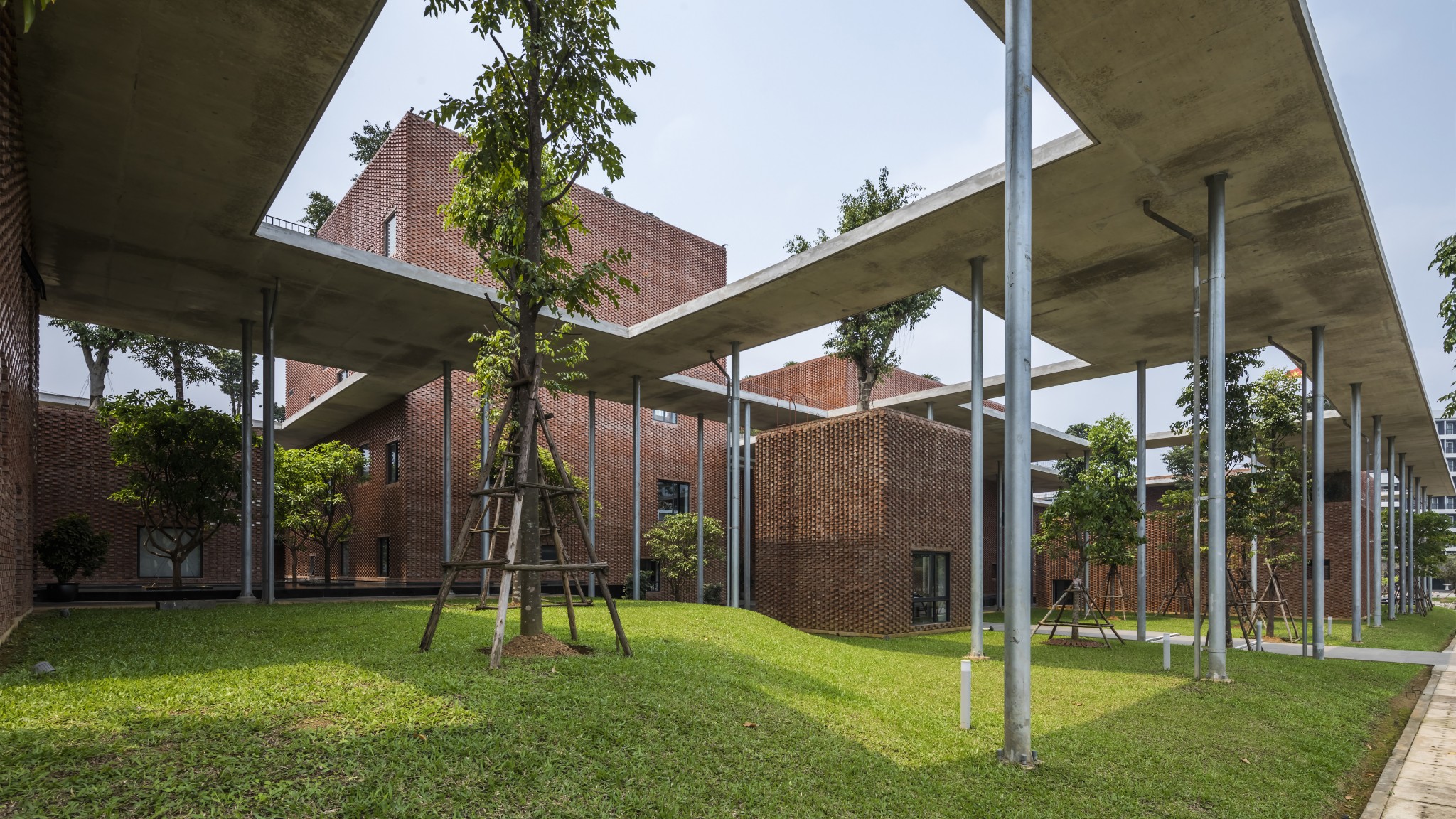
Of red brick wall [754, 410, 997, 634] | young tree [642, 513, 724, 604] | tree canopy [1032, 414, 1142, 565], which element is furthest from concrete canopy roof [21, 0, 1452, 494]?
young tree [642, 513, 724, 604]

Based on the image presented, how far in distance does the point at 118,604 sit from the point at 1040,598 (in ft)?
112

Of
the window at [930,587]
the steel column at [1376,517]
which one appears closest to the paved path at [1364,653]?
the window at [930,587]

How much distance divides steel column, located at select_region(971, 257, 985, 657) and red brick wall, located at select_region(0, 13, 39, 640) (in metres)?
11.7

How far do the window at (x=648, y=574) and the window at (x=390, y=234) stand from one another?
39.3 ft

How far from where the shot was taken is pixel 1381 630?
74.2 feet

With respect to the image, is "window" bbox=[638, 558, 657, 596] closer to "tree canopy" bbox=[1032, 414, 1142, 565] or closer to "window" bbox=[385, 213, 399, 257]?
"window" bbox=[385, 213, 399, 257]

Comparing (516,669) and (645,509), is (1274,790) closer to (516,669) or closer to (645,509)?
(516,669)

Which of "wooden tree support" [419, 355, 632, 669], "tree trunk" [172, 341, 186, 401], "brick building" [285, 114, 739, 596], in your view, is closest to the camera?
"wooden tree support" [419, 355, 632, 669]

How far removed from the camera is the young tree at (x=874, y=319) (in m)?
25.5

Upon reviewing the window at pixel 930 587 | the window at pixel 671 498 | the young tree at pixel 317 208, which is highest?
the young tree at pixel 317 208

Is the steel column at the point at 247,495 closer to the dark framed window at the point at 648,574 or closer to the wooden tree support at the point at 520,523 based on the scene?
the wooden tree support at the point at 520,523

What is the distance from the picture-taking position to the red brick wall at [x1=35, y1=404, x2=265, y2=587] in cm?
1936

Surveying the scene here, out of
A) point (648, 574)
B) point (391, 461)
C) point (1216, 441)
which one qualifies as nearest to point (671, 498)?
point (648, 574)

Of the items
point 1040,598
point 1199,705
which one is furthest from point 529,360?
point 1040,598
